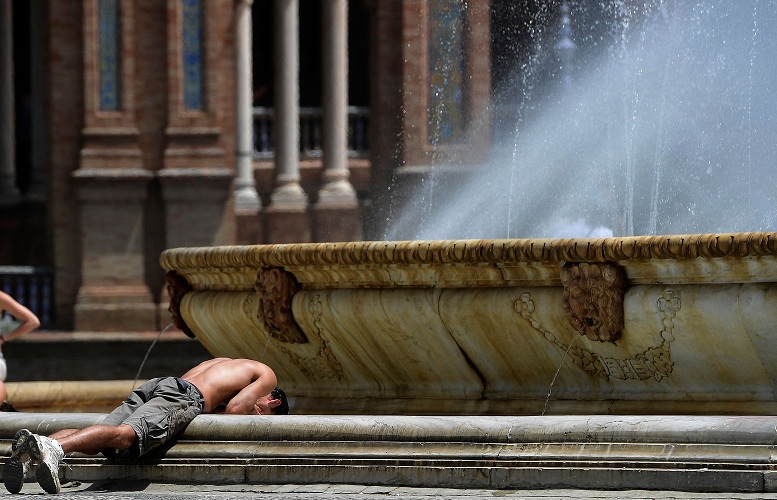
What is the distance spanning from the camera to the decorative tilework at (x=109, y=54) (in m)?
23.6

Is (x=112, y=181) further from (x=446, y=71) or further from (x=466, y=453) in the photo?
(x=466, y=453)

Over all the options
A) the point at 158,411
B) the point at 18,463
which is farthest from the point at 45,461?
the point at 158,411

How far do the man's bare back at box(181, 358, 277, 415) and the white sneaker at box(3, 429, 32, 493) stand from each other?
97 cm

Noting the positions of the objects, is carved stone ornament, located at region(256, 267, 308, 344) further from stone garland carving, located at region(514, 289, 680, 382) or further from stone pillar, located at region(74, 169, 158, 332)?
stone pillar, located at region(74, 169, 158, 332)

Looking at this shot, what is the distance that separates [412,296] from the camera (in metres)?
7.70

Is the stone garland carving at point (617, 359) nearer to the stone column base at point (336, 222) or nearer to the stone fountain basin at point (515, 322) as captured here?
the stone fountain basin at point (515, 322)

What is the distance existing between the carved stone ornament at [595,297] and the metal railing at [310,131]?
19.9 m

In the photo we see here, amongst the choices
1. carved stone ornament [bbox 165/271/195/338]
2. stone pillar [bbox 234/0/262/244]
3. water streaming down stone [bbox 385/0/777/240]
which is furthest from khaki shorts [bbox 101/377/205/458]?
stone pillar [bbox 234/0/262/244]

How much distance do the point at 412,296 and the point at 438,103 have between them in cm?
1769

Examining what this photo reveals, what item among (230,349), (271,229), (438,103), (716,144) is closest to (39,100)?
(271,229)

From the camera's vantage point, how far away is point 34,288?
23969 mm

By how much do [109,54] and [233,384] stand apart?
16.9 m

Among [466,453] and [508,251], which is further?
[508,251]

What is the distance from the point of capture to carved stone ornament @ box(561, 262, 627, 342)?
279 inches
